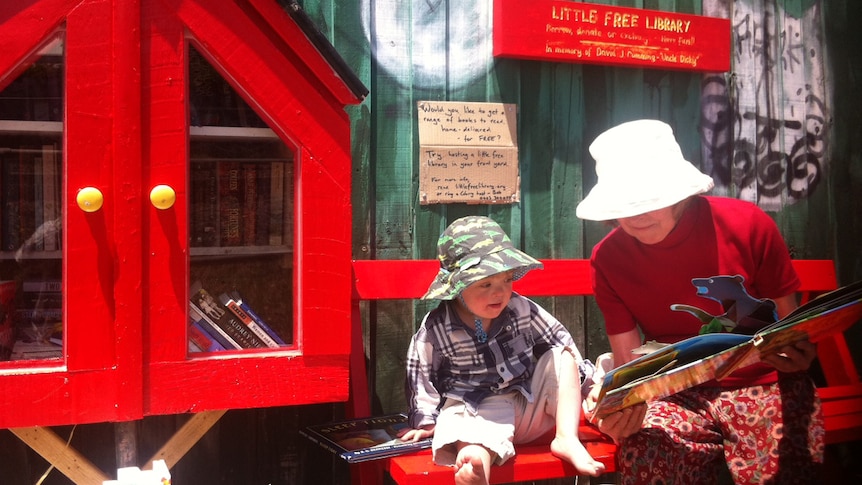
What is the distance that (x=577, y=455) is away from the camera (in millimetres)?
2178

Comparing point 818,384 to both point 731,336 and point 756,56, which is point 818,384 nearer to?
point 756,56

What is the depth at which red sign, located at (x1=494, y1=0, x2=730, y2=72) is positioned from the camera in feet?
10.0

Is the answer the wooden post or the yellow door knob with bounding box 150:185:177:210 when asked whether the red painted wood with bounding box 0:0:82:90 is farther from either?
the wooden post

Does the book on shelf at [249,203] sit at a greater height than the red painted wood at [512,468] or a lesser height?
greater

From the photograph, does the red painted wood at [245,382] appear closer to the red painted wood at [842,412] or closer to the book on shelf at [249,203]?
the book on shelf at [249,203]

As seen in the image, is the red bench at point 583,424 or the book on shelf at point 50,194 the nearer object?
the book on shelf at point 50,194

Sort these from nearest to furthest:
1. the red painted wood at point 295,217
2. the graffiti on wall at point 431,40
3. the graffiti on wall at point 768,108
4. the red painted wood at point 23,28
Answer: the red painted wood at point 23,28 → the red painted wood at point 295,217 → the graffiti on wall at point 431,40 → the graffiti on wall at point 768,108

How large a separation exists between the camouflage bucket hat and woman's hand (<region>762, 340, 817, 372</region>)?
67cm

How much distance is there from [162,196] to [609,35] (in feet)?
6.09

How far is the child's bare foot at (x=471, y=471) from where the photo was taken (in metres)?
2.09

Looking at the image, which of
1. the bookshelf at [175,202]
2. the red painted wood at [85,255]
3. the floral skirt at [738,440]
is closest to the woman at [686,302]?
the floral skirt at [738,440]

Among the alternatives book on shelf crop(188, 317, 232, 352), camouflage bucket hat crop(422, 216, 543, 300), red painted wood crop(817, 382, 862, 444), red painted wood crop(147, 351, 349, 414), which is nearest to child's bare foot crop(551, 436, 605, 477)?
camouflage bucket hat crop(422, 216, 543, 300)

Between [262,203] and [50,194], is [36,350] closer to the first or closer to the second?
[50,194]

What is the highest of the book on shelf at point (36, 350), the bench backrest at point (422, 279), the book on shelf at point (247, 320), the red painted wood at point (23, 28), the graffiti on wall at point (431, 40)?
the graffiti on wall at point (431, 40)
